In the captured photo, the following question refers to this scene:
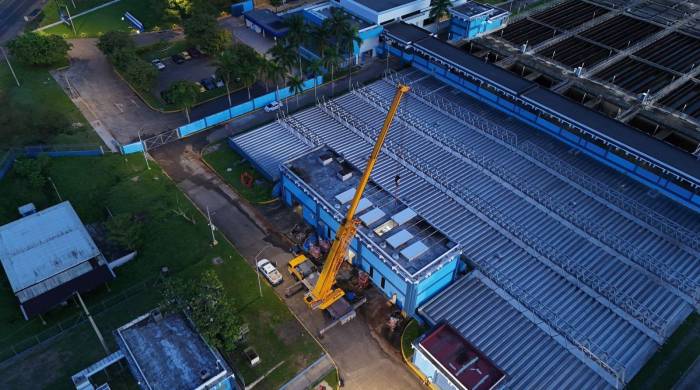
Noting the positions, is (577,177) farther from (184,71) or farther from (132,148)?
(184,71)

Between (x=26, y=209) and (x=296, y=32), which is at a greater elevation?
(x=296, y=32)

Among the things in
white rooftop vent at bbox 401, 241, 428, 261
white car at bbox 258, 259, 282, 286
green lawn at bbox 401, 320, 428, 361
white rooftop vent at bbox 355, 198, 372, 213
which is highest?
white rooftop vent at bbox 355, 198, 372, 213

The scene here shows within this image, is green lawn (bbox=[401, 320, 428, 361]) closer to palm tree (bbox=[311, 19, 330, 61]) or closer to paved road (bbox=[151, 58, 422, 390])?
paved road (bbox=[151, 58, 422, 390])

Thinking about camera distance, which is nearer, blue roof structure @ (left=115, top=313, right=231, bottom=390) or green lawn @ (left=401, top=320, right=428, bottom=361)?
blue roof structure @ (left=115, top=313, right=231, bottom=390)

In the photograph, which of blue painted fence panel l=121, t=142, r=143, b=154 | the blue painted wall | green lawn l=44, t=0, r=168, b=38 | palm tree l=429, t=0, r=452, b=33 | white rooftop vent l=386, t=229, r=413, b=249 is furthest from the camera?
green lawn l=44, t=0, r=168, b=38

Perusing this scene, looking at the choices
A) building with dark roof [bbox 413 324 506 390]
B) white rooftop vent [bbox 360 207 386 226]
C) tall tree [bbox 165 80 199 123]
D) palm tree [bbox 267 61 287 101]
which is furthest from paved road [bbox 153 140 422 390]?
palm tree [bbox 267 61 287 101]

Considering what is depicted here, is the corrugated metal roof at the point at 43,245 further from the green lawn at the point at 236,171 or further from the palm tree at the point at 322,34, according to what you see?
the palm tree at the point at 322,34

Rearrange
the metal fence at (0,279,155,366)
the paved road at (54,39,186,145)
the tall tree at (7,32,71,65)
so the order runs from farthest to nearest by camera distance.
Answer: the tall tree at (7,32,71,65), the paved road at (54,39,186,145), the metal fence at (0,279,155,366)

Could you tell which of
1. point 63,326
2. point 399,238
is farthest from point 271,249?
point 63,326
